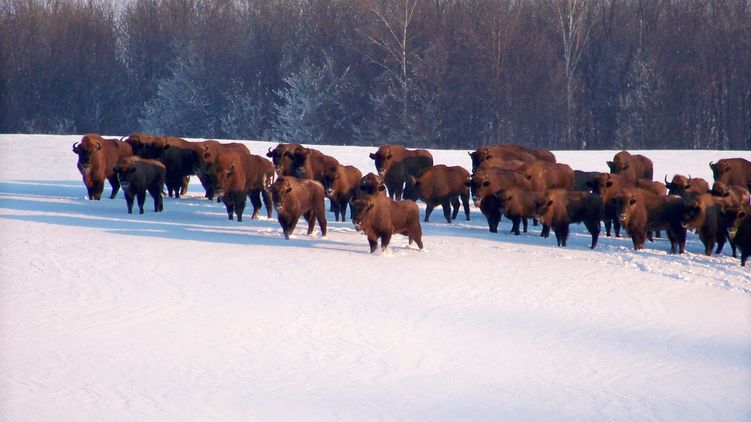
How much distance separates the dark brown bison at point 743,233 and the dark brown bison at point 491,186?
3.89 m

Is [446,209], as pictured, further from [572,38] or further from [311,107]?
[311,107]

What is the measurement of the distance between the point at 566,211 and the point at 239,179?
19.0ft

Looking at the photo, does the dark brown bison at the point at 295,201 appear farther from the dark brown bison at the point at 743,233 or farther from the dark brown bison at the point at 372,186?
the dark brown bison at the point at 743,233

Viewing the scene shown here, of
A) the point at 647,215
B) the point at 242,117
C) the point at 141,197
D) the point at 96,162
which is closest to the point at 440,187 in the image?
the point at 647,215

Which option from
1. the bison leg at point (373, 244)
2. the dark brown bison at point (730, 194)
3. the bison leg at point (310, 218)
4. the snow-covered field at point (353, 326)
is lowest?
the snow-covered field at point (353, 326)

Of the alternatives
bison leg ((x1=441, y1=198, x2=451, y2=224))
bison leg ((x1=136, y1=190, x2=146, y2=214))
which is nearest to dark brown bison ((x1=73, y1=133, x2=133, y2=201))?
bison leg ((x1=136, y1=190, x2=146, y2=214))

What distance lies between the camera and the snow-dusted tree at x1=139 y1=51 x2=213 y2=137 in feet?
211

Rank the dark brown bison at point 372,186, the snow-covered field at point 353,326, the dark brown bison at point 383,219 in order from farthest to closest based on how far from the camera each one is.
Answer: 1. the dark brown bison at point 372,186
2. the dark brown bison at point 383,219
3. the snow-covered field at point 353,326

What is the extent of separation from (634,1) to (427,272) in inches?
2163

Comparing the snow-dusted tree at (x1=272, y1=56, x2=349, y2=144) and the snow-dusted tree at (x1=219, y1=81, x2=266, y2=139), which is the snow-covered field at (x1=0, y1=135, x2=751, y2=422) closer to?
the snow-dusted tree at (x1=272, y1=56, x2=349, y2=144)

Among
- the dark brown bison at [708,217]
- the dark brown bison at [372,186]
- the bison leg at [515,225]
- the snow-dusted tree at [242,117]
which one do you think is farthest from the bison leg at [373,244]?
the snow-dusted tree at [242,117]

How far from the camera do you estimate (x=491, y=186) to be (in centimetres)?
1867

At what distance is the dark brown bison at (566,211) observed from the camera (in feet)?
56.0

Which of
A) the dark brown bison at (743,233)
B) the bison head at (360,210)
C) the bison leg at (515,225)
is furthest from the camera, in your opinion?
the bison leg at (515,225)
